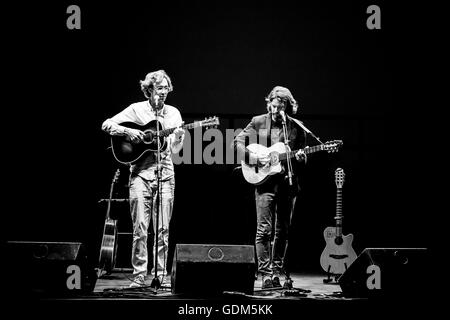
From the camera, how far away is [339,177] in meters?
6.21

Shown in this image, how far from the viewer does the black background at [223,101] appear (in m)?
6.34

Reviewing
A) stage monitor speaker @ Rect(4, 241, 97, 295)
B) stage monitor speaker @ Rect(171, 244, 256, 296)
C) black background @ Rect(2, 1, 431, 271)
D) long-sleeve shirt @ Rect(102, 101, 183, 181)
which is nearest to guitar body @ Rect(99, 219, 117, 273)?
black background @ Rect(2, 1, 431, 271)

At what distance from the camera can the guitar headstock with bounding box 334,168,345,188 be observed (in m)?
6.20

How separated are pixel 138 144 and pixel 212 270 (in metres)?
1.39

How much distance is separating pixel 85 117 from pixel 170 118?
1.78 metres

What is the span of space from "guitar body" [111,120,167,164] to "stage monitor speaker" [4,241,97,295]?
1.06 meters

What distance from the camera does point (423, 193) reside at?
21.6 feet

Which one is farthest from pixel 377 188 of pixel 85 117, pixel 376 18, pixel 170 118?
pixel 85 117

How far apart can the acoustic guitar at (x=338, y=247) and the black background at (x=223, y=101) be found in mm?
532

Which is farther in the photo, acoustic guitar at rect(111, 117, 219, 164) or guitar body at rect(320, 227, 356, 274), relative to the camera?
guitar body at rect(320, 227, 356, 274)

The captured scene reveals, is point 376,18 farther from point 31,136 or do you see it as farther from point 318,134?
point 31,136

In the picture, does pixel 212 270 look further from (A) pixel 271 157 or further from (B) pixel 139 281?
(A) pixel 271 157

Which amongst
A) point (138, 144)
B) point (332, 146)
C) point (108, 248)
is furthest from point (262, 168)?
point (108, 248)

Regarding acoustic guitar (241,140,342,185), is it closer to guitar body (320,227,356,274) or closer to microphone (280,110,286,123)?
microphone (280,110,286,123)
